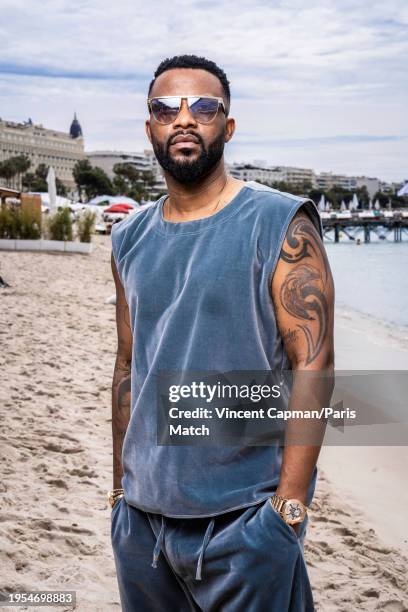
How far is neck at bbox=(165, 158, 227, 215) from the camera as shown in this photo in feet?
6.38

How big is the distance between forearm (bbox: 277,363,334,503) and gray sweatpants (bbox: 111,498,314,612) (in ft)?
0.25

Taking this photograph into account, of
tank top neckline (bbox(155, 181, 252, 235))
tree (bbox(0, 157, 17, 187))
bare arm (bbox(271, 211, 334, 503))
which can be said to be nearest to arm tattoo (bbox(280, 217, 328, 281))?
bare arm (bbox(271, 211, 334, 503))

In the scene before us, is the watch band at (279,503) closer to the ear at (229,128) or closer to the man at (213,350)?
the man at (213,350)

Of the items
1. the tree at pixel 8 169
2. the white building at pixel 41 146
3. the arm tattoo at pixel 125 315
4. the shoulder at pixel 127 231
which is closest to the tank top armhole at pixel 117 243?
the shoulder at pixel 127 231

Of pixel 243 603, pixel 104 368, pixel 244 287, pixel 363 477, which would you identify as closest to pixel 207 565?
pixel 243 603

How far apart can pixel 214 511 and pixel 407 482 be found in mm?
4348

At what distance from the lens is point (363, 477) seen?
5.80 meters

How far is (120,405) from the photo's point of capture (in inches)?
85.8

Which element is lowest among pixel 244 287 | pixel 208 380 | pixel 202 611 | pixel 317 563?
pixel 317 563

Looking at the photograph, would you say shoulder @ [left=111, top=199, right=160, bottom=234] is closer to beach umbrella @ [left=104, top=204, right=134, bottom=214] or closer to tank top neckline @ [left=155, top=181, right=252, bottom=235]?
tank top neckline @ [left=155, top=181, right=252, bottom=235]

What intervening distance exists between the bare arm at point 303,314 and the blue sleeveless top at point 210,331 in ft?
0.09

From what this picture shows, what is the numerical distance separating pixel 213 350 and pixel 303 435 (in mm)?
284

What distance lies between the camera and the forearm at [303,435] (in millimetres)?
1713

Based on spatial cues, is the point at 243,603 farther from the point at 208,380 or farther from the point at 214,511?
the point at 208,380
